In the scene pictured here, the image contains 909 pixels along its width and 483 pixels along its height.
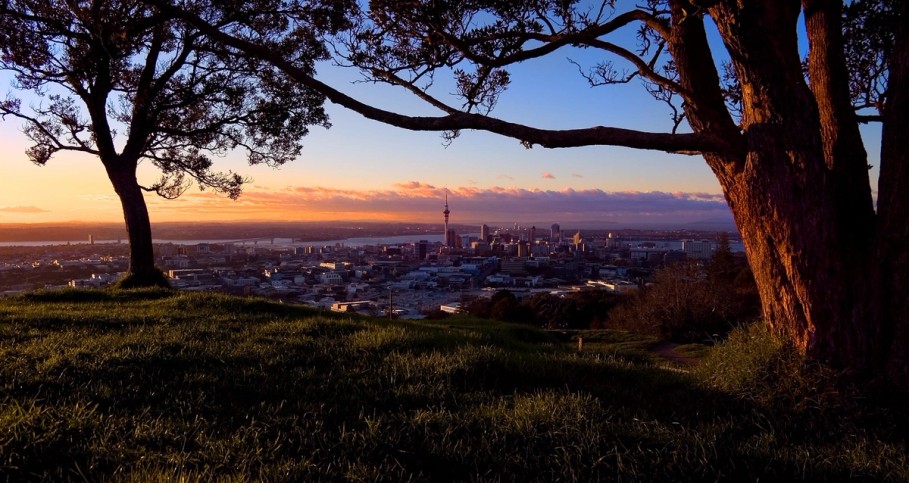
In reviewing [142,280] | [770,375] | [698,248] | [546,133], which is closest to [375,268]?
[142,280]

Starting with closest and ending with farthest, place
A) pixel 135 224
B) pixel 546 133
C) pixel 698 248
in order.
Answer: pixel 546 133 → pixel 135 224 → pixel 698 248

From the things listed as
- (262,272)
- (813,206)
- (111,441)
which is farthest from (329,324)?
(262,272)

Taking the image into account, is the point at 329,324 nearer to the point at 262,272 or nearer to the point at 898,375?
the point at 898,375

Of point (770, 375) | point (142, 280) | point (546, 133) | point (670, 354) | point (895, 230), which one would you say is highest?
point (546, 133)

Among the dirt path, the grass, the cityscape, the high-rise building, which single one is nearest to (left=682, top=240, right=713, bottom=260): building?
the cityscape

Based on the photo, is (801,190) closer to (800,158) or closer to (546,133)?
(800,158)

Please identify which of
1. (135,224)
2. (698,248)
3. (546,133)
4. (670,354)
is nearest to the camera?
(546,133)

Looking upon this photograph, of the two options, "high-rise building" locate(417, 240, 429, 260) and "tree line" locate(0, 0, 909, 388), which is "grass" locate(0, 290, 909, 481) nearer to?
"tree line" locate(0, 0, 909, 388)
